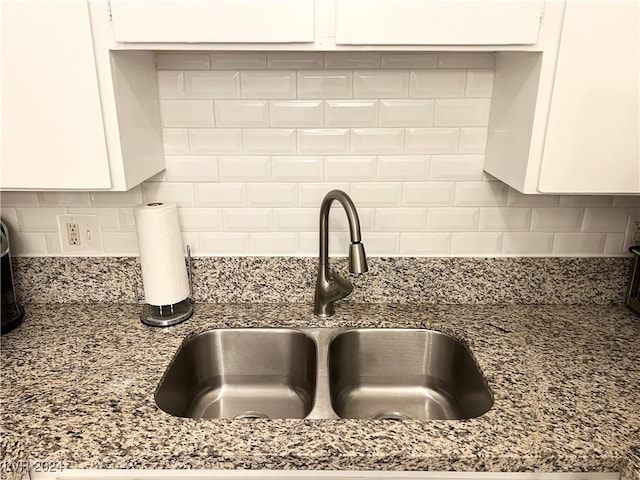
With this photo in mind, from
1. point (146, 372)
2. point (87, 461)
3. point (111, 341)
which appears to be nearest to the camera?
point (87, 461)

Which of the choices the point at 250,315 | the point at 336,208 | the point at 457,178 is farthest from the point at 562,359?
the point at 250,315

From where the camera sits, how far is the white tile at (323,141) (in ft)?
4.70

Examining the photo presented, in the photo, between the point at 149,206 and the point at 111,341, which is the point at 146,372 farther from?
the point at 149,206

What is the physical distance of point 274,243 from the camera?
153 cm

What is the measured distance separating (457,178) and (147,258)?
36.1 inches

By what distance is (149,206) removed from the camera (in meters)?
1.37

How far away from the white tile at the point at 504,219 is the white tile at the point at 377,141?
330mm

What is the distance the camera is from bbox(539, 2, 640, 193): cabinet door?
1.06m

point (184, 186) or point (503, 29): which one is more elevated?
point (503, 29)

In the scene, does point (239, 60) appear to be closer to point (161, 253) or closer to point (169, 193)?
point (169, 193)

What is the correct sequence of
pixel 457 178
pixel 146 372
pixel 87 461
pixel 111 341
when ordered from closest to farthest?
pixel 87 461
pixel 146 372
pixel 111 341
pixel 457 178

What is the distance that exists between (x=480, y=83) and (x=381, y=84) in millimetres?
275

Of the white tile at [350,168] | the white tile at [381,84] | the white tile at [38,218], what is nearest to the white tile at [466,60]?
the white tile at [381,84]

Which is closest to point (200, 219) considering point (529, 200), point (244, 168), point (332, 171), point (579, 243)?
point (244, 168)
